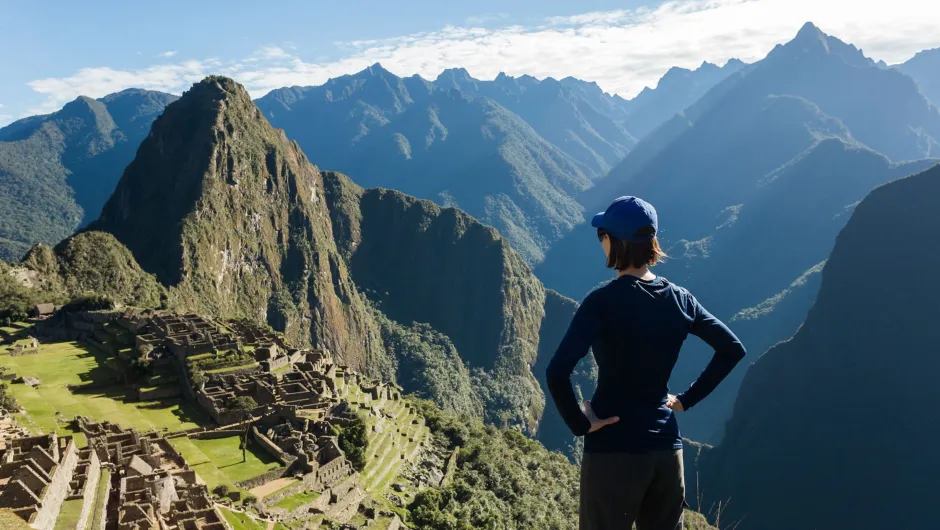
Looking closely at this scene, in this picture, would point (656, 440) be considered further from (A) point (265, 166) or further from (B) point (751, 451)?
(A) point (265, 166)

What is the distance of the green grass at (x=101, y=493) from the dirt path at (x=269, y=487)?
7288 mm

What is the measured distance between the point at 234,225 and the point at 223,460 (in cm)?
10743

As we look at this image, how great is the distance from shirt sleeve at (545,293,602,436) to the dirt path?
27666 millimetres

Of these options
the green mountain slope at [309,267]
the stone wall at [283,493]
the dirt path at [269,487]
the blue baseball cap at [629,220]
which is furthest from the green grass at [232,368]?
the green mountain slope at [309,267]

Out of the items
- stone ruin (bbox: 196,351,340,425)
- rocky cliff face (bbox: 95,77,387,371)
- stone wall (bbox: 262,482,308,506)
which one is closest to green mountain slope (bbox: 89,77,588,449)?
rocky cliff face (bbox: 95,77,387,371)

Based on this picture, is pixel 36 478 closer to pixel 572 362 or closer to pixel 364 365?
pixel 572 362

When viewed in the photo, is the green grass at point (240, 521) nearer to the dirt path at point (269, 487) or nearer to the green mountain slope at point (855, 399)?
the dirt path at point (269, 487)

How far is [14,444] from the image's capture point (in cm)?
2209

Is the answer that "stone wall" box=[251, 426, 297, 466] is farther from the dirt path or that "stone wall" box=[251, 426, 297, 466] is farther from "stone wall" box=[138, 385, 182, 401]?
"stone wall" box=[138, 385, 182, 401]

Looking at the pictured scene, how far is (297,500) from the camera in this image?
29.8 m

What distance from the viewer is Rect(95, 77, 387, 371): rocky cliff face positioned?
120 meters

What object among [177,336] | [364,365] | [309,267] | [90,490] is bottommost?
[364,365]

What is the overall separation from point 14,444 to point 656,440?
80.6 ft

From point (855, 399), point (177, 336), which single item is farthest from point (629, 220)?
point (855, 399)
